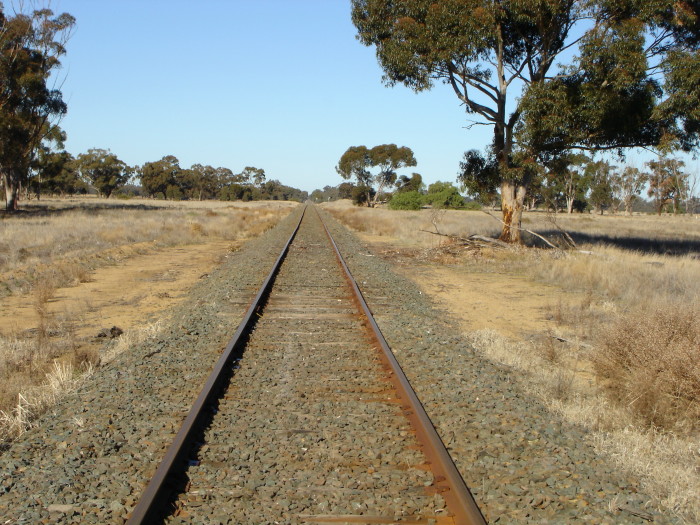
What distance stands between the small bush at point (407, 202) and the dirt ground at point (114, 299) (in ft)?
209

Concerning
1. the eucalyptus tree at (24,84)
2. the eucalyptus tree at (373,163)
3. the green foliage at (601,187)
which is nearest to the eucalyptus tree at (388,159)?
the eucalyptus tree at (373,163)

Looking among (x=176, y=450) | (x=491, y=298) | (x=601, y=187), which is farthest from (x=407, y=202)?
(x=176, y=450)

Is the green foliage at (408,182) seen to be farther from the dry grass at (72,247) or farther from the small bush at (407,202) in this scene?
the dry grass at (72,247)

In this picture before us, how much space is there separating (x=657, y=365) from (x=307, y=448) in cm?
371

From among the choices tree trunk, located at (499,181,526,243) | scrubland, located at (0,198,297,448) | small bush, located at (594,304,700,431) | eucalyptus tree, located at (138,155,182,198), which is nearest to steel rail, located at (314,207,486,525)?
small bush, located at (594,304,700,431)

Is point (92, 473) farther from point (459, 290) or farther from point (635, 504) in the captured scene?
point (459, 290)

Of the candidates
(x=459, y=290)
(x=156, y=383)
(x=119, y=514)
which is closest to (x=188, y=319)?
(x=156, y=383)

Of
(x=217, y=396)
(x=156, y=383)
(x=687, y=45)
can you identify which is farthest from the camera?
(x=687, y=45)

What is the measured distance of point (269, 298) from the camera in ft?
36.7

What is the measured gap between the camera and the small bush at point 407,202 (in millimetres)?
81625

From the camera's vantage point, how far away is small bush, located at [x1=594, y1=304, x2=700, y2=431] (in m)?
5.66

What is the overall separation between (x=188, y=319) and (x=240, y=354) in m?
2.29

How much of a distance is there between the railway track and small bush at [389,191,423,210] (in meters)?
74.5

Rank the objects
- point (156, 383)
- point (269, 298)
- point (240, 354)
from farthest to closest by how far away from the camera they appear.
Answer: point (269, 298)
point (240, 354)
point (156, 383)
